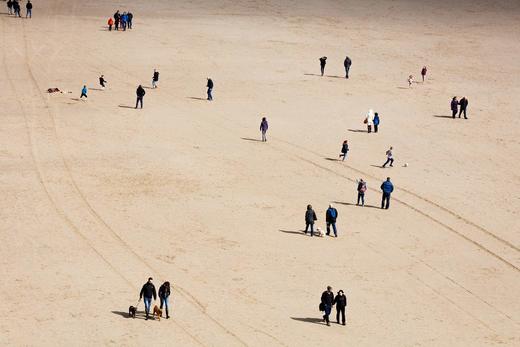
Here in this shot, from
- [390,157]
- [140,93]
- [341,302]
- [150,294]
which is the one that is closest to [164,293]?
[150,294]

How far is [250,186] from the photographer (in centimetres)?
3906

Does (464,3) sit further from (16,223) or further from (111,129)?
(16,223)

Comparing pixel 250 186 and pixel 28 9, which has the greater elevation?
pixel 28 9

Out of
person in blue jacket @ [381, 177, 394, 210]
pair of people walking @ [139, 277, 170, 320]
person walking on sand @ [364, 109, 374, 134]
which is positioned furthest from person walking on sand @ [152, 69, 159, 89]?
pair of people walking @ [139, 277, 170, 320]

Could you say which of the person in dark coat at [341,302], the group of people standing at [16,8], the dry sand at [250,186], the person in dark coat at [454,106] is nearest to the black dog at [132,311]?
the dry sand at [250,186]

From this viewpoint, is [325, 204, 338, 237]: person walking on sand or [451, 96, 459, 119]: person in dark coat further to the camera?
[451, 96, 459, 119]: person in dark coat

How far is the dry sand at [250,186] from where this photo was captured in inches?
1076

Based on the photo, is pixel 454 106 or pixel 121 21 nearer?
pixel 454 106

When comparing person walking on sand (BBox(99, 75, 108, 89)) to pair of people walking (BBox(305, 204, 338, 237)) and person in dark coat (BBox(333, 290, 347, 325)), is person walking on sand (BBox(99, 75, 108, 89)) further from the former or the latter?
person in dark coat (BBox(333, 290, 347, 325))

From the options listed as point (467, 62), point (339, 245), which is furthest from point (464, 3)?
point (339, 245)

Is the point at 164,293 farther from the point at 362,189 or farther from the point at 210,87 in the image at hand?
the point at 210,87

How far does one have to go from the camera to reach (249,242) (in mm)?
32812

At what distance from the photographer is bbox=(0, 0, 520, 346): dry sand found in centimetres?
2733

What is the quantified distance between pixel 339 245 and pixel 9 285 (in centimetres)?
1106
